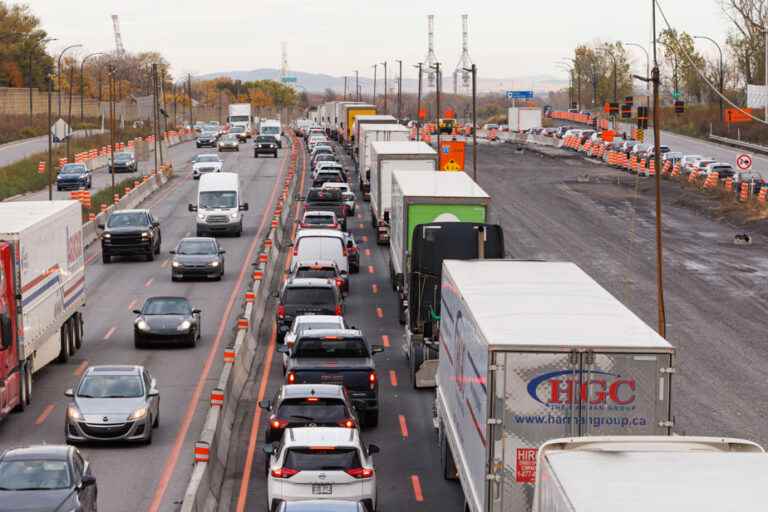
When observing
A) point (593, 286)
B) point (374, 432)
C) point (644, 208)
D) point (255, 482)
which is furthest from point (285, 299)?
point (644, 208)

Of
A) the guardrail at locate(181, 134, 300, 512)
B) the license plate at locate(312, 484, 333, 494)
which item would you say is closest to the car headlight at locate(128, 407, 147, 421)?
the guardrail at locate(181, 134, 300, 512)

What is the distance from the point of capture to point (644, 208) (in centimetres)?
7556

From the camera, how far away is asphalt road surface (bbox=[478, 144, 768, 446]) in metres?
33.1

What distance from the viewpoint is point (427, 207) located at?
3856cm

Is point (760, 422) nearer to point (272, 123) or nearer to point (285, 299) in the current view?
point (285, 299)

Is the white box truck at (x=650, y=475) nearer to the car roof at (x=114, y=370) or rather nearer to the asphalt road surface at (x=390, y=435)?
the asphalt road surface at (x=390, y=435)

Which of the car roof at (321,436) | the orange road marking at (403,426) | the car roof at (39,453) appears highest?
the car roof at (321,436)

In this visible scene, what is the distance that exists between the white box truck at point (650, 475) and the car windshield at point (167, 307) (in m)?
26.8

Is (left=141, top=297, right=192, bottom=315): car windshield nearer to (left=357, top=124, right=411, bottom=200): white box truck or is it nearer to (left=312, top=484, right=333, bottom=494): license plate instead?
(left=312, top=484, right=333, bottom=494): license plate

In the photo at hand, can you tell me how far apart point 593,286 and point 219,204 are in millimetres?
42939

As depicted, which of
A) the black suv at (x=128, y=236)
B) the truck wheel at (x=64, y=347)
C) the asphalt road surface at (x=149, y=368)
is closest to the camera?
the asphalt road surface at (x=149, y=368)

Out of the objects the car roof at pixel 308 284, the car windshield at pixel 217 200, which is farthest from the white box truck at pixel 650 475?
the car windshield at pixel 217 200

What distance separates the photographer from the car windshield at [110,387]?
27.9 m

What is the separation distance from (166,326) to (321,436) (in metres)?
17.5
